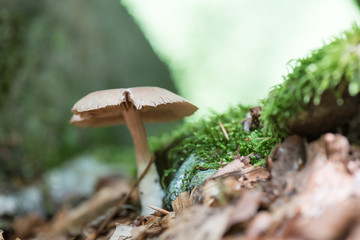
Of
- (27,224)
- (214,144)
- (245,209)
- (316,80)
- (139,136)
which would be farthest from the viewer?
(27,224)

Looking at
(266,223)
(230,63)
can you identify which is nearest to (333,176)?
(266,223)

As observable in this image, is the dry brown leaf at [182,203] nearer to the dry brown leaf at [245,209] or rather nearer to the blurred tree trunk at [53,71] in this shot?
the dry brown leaf at [245,209]

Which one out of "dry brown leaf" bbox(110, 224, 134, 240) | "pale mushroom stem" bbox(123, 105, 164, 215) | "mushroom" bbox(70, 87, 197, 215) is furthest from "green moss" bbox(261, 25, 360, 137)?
"pale mushroom stem" bbox(123, 105, 164, 215)

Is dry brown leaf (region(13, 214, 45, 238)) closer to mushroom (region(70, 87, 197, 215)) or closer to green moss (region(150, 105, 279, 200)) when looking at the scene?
mushroom (region(70, 87, 197, 215))

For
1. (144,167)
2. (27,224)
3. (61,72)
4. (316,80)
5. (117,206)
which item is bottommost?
(27,224)

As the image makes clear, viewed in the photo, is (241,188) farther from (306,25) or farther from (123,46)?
(306,25)

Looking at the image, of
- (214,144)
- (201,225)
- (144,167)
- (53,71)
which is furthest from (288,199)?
(53,71)

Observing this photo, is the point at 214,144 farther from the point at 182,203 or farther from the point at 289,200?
Result: the point at 289,200
